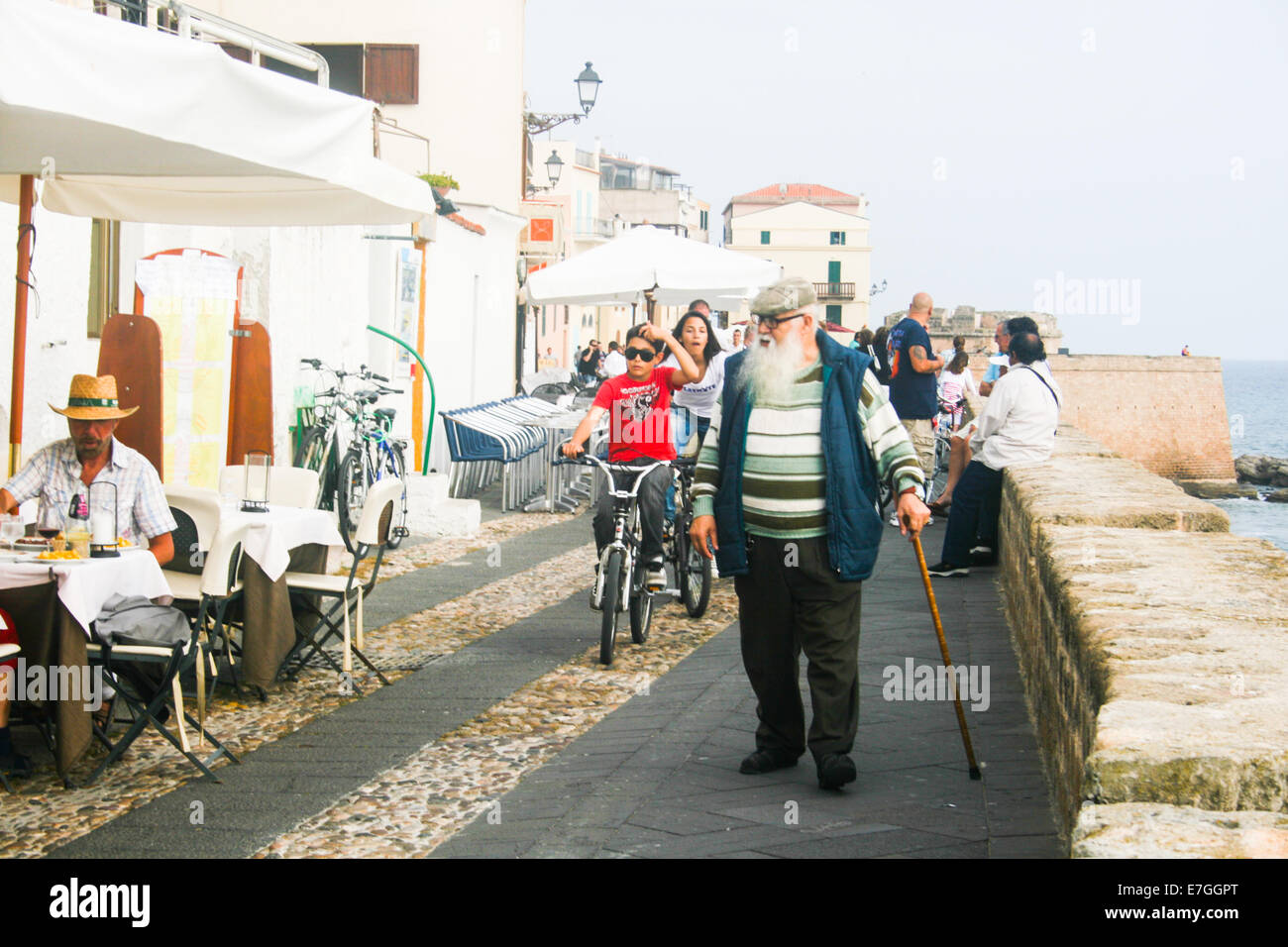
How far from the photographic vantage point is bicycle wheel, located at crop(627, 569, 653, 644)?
819 cm

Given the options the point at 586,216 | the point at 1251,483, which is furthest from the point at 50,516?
the point at 586,216

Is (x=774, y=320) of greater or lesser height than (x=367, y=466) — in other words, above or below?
above

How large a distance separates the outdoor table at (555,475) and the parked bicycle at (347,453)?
2.39 metres

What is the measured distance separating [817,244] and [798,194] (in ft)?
43.9

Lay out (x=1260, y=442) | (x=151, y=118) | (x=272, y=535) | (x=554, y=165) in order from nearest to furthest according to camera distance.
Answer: (x=151, y=118), (x=272, y=535), (x=554, y=165), (x=1260, y=442)

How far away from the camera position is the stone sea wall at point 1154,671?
2939 millimetres

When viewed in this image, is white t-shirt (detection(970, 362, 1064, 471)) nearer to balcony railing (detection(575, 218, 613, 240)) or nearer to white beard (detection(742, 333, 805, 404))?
white beard (detection(742, 333, 805, 404))

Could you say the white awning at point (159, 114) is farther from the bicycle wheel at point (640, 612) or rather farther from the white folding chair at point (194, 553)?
the bicycle wheel at point (640, 612)

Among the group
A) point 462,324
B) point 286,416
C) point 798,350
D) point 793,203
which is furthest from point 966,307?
point 798,350

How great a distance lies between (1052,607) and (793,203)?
350 feet

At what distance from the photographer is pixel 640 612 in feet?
27.2

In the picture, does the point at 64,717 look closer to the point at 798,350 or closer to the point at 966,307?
the point at 798,350

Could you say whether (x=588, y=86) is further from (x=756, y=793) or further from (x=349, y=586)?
(x=756, y=793)
